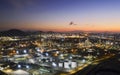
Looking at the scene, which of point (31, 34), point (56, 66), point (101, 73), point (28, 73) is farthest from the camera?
point (31, 34)

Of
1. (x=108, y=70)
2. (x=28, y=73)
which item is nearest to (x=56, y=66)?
(x=28, y=73)

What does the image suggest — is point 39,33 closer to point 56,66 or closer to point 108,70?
point 56,66

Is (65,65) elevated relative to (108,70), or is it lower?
lower

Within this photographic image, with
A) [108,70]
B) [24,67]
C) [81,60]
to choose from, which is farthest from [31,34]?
[108,70]

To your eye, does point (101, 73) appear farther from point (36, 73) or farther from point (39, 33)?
point (39, 33)

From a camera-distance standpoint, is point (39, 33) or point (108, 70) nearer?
point (108, 70)

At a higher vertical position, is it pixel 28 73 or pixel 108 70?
pixel 108 70

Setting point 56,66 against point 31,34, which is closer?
point 56,66

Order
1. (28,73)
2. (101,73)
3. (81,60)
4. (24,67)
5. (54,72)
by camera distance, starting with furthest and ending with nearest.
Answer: (81,60) < (24,67) < (54,72) < (28,73) < (101,73)

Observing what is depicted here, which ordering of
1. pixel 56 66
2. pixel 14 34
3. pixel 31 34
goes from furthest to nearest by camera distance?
pixel 31 34 < pixel 14 34 < pixel 56 66
